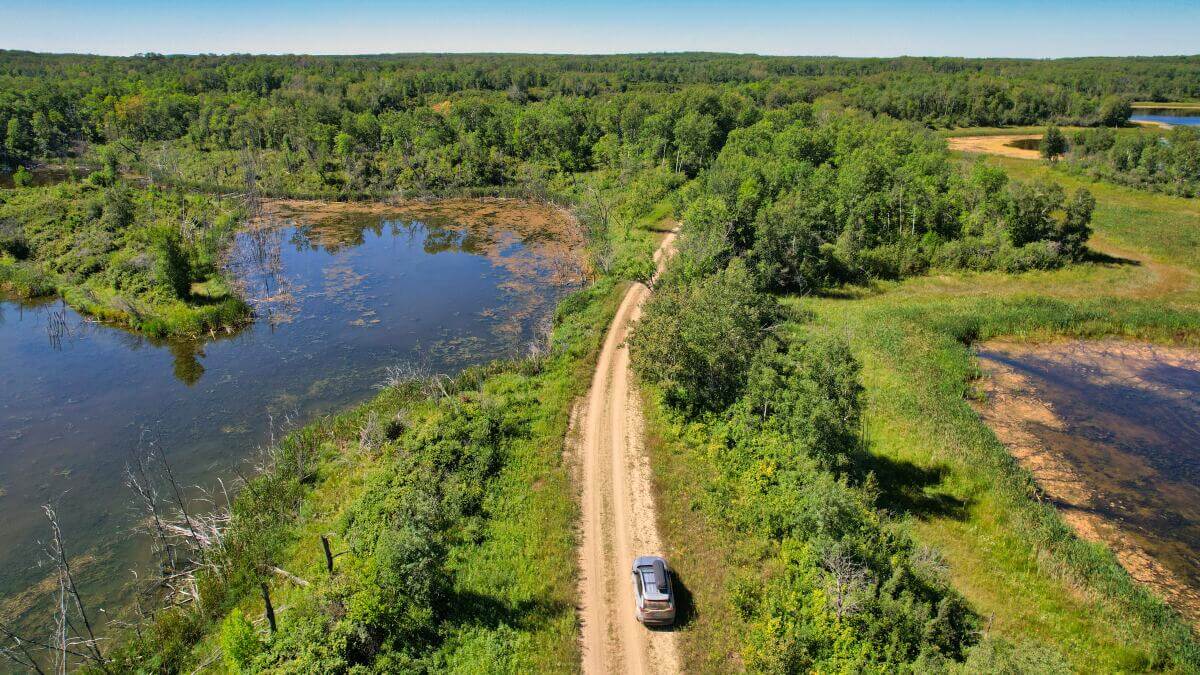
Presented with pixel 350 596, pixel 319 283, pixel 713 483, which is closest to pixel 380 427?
pixel 350 596

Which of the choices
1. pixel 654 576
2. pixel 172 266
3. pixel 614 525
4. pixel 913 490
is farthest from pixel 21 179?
pixel 913 490

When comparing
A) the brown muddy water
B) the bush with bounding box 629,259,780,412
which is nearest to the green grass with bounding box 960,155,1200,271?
the brown muddy water

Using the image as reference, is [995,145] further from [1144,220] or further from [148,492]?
[148,492]

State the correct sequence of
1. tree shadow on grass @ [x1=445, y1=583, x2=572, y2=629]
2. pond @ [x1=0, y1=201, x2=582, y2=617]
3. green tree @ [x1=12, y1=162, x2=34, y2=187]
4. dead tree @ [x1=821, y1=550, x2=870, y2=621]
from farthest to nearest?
green tree @ [x1=12, y1=162, x2=34, y2=187], pond @ [x1=0, y1=201, x2=582, y2=617], tree shadow on grass @ [x1=445, y1=583, x2=572, y2=629], dead tree @ [x1=821, y1=550, x2=870, y2=621]

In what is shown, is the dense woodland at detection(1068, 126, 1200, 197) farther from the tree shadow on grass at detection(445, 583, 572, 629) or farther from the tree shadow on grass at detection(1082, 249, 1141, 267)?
the tree shadow on grass at detection(445, 583, 572, 629)

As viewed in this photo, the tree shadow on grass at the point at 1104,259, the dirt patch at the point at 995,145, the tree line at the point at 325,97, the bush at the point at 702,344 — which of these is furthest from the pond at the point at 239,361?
the dirt patch at the point at 995,145

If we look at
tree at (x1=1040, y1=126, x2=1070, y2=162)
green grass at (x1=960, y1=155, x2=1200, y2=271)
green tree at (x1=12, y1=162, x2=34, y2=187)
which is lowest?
green grass at (x1=960, y1=155, x2=1200, y2=271)
